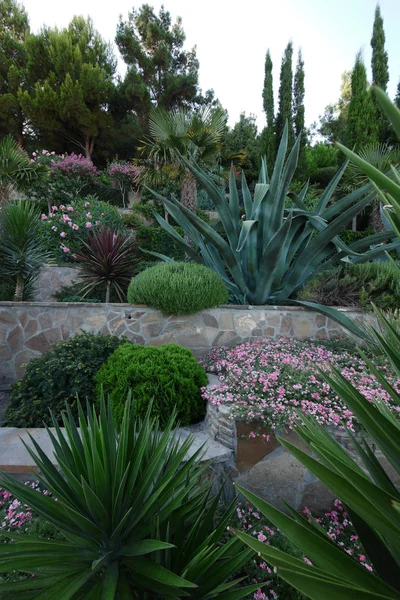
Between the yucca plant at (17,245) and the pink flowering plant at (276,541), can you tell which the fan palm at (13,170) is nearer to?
the yucca plant at (17,245)

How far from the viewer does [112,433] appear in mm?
1349

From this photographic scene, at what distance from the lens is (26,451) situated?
2.30m

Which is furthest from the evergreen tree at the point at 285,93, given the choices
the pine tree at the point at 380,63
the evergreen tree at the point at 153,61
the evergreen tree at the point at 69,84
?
the evergreen tree at the point at 69,84

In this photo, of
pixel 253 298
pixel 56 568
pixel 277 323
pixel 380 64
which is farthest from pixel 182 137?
pixel 380 64

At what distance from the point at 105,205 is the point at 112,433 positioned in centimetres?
937

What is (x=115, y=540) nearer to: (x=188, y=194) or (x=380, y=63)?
(x=188, y=194)

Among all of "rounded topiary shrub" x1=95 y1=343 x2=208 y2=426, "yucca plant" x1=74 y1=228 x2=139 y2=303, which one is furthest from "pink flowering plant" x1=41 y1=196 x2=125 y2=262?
"rounded topiary shrub" x1=95 y1=343 x2=208 y2=426

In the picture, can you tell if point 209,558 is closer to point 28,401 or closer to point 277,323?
point 28,401

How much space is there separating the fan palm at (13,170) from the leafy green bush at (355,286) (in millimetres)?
7546

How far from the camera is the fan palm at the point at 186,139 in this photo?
329 inches

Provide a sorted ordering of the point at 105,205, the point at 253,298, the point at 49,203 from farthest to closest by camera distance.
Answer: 1. the point at 49,203
2. the point at 105,205
3. the point at 253,298

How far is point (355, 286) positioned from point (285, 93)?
1395 cm

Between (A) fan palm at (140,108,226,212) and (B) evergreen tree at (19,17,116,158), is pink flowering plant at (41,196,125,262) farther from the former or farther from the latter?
(B) evergreen tree at (19,17,116,158)

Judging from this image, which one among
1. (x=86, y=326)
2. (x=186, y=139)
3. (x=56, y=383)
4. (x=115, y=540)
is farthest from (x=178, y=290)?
(x=186, y=139)
